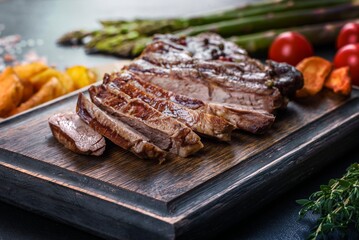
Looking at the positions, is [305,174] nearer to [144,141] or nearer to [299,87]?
[299,87]

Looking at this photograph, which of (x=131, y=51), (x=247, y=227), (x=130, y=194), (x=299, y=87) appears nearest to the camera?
(x=130, y=194)

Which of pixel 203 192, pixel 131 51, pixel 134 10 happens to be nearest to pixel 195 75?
pixel 203 192

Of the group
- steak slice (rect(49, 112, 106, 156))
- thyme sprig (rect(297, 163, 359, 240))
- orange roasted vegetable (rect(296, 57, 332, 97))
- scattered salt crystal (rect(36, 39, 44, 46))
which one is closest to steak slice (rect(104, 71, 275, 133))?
steak slice (rect(49, 112, 106, 156))

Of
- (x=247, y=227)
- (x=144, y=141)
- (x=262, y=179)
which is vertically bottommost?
(x=247, y=227)

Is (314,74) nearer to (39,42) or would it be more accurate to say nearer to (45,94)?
(45,94)

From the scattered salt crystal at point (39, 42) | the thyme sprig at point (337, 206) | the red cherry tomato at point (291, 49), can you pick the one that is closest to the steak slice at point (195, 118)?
the thyme sprig at point (337, 206)

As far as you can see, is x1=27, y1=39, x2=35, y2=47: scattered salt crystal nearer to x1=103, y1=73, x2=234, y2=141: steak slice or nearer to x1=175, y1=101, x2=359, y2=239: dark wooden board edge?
x1=103, y1=73, x2=234, y2=141: steak slice
